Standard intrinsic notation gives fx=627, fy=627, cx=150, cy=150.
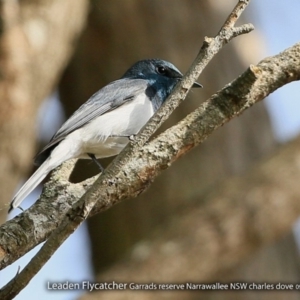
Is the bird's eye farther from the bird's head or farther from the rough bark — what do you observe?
the rough bark

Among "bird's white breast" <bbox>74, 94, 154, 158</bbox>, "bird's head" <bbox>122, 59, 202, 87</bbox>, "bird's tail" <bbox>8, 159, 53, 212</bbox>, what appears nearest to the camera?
"bird's tail" <bbox>8, 159, 53, 212</bbox>

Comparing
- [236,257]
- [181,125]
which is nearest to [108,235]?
[236,257]

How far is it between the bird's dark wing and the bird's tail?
183 millimetres

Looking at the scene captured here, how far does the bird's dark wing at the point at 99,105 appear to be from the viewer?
348 cm

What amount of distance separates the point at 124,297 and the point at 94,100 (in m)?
1.21

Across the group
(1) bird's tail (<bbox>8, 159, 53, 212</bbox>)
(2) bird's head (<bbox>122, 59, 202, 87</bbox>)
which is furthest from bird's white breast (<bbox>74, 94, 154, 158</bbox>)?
(2) bird's head (<bbox>122, 59, 202, 87</bbox>)

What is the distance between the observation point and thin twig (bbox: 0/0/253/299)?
2064 millimetres

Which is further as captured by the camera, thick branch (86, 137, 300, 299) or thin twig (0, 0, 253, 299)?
thick branch (86, 137, 300, 299)

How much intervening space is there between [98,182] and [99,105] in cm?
175

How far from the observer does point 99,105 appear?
3838mm

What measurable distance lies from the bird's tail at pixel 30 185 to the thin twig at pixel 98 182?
0.63m

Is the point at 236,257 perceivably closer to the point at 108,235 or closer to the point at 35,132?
the point at 35,132

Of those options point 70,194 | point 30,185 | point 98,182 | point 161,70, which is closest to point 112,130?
point 30,185

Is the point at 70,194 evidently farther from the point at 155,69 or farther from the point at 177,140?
the point at 155,69
